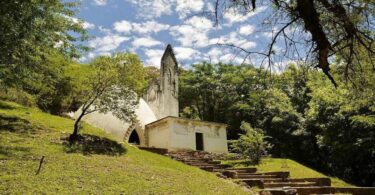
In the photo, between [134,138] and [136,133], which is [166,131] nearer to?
[136,133]

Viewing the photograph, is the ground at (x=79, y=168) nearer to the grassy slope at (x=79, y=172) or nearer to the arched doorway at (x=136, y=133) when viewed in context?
the grassy slope at (x=79, y=172)

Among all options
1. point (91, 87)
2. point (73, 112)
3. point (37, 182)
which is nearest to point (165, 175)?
point (37, 182)

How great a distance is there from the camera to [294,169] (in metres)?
18.8

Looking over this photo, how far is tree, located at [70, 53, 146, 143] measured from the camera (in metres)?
16.8

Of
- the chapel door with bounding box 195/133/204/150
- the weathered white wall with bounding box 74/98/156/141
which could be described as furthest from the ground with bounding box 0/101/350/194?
the chapel door with bounding box 195/133/204/150

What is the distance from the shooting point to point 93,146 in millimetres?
15922

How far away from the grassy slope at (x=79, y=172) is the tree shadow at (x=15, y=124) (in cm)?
5

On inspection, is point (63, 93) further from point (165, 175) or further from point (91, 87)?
point (165, 175)

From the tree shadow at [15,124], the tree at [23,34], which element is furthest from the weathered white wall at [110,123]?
the tree at [23,34]

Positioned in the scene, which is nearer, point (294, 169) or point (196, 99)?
point (294, 169)

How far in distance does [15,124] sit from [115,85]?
468 centimetres

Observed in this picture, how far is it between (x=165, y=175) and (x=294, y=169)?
8308 millimetres

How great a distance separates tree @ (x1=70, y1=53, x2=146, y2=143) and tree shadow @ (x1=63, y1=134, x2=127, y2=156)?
1.70ft

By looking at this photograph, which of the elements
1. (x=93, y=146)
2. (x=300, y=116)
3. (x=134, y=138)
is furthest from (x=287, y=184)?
(x=134, y=138)
